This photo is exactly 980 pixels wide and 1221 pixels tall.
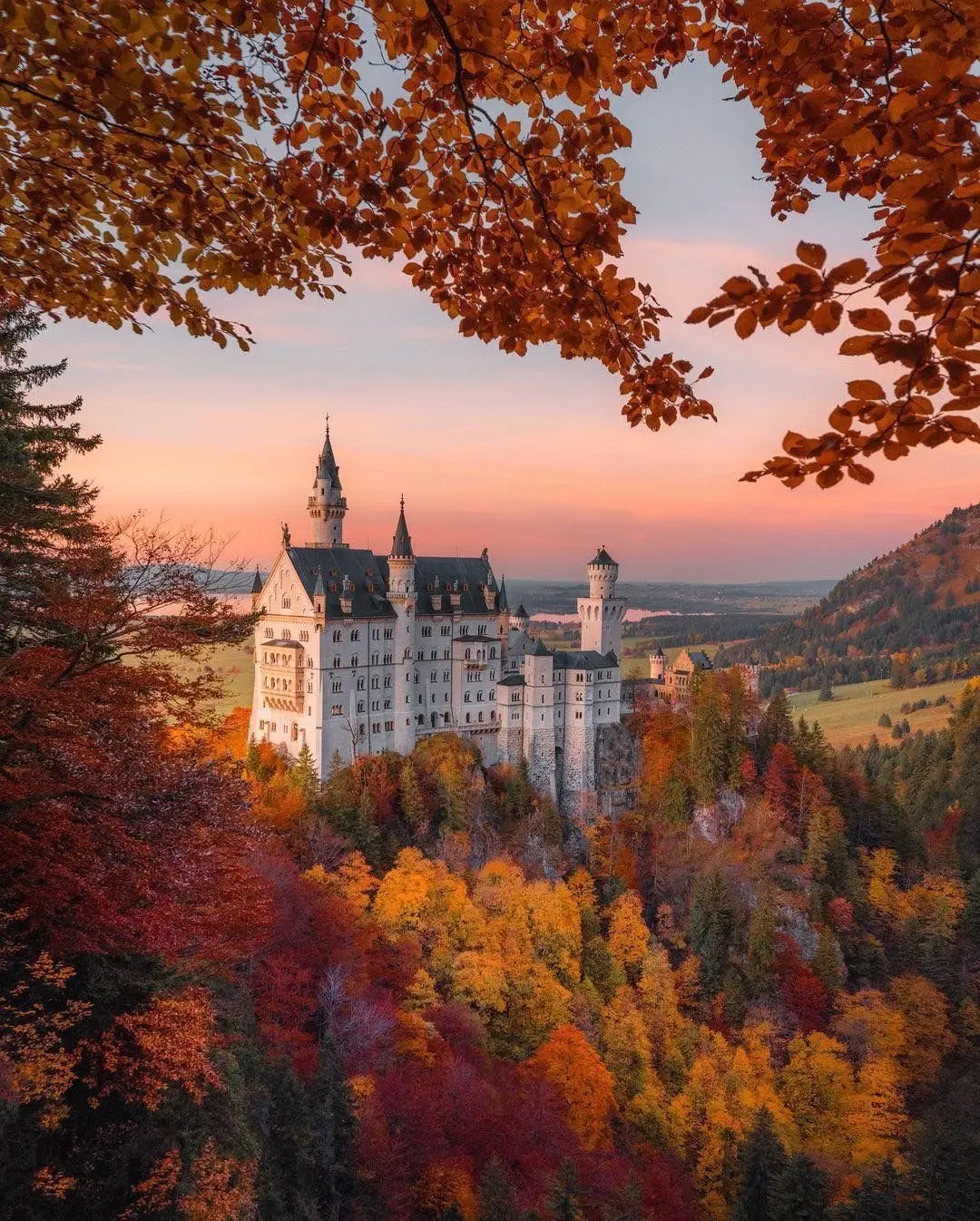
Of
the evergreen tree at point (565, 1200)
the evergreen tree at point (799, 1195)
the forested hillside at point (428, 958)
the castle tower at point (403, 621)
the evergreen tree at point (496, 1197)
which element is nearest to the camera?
the forested hillside at point (428, 958)

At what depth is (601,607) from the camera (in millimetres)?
62688

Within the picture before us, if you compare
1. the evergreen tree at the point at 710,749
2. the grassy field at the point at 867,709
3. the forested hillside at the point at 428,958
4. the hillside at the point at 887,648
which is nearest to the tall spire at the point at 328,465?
the forested hillside at the point at 428,958

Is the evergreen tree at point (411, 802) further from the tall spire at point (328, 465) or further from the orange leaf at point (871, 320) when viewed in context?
the orange leaf at point (871, 320)

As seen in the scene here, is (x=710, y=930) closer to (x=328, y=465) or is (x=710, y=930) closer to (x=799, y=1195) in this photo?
(x=799, y=1195)

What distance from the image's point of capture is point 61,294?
729cm

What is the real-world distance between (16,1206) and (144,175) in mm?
14860

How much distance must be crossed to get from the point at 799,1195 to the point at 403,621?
36088mm

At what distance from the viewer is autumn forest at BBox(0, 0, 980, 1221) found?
3.81 m

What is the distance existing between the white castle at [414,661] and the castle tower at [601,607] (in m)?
0.10

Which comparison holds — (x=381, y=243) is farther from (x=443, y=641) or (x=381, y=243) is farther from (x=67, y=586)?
(x=443, y=641)

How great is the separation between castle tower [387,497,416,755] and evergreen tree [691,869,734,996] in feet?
69.2

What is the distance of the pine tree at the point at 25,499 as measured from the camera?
1454 centimetres

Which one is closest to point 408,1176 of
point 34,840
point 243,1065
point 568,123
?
point 243,1065

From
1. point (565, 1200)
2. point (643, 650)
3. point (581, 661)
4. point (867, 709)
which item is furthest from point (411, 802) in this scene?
point (867, 709)
